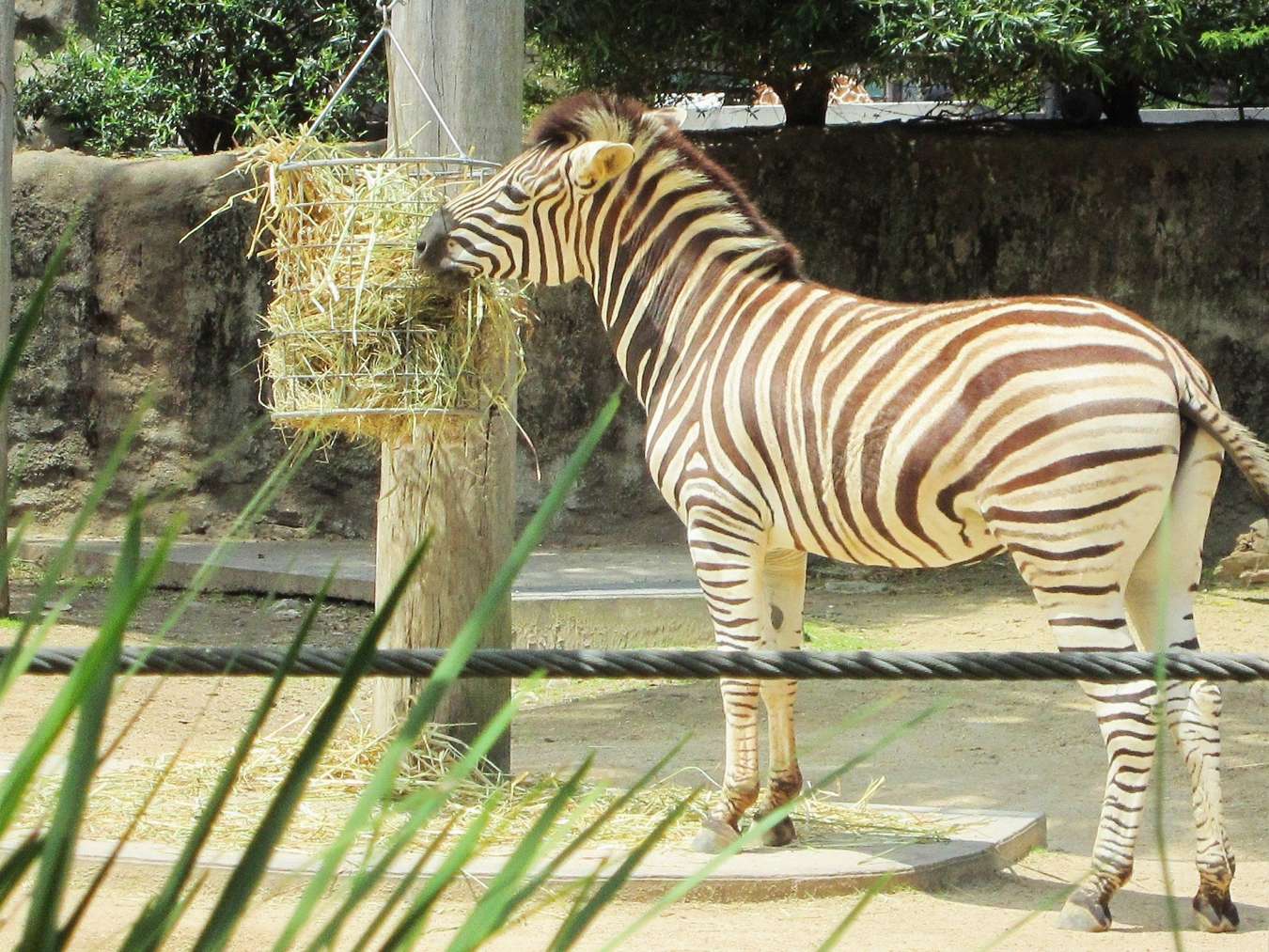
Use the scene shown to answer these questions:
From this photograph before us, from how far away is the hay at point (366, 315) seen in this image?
13.7 ft

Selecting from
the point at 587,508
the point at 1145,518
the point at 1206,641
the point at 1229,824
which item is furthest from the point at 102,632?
the point at 587,508

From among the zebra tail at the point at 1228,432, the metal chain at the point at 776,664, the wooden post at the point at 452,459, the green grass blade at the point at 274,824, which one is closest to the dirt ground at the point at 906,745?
the metal chain at the point at 776,664

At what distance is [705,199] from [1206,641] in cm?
427

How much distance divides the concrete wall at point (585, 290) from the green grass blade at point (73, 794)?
9.34m

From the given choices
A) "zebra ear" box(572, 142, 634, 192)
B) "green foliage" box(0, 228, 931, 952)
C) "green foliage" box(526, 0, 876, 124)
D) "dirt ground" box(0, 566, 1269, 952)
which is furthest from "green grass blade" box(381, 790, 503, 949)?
"green foliage" box(526, 0, 876, 124)

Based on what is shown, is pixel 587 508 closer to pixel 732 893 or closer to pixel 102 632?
pixel 732 893

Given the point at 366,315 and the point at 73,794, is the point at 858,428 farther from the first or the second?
the point at 73,794

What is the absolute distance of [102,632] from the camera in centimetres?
89

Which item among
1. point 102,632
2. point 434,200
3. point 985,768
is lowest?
point 985,768

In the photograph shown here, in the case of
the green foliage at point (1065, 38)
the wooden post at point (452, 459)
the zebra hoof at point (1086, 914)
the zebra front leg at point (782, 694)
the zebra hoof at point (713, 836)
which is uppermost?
the green foliage at point (1065, 38)

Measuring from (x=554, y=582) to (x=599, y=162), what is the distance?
418 cm

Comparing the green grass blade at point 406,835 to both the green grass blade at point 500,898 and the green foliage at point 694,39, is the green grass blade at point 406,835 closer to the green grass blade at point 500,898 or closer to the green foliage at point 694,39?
the green grass blade at point 500,898

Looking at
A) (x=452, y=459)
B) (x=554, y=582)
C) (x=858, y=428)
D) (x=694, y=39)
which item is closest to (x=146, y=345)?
(x=554, y=582)

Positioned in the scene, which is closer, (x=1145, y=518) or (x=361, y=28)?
(x=1145, y=518)
